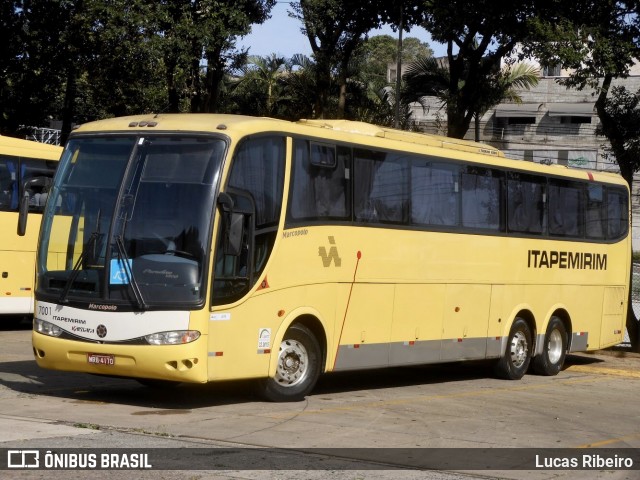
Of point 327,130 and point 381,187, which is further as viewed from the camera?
point 381,187

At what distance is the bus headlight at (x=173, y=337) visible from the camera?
12141 millimetres

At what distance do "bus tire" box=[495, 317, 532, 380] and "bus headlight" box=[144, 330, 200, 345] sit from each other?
24.5ft

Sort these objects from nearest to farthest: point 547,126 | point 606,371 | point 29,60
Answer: point 606,371, point 29,60, point 547,126

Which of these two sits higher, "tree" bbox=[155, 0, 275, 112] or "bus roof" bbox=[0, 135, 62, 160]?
"tree" bbox=[155, 0, 275, 112]

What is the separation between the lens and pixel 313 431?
11.4m

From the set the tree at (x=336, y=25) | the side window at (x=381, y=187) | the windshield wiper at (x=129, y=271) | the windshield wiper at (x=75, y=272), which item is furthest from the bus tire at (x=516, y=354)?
the tree at (x=336, y=25)

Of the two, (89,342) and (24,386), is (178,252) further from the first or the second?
(24,386)

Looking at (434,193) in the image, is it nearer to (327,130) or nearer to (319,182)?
(327,130)

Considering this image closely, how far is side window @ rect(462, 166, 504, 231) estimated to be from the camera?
17172mm

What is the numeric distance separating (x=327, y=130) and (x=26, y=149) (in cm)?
967

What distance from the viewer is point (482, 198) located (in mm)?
17531

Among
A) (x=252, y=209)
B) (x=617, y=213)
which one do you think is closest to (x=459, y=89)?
(x=617, y=213)

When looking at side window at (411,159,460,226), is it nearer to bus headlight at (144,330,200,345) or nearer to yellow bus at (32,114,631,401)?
yellow bus at (32,114,631,401)

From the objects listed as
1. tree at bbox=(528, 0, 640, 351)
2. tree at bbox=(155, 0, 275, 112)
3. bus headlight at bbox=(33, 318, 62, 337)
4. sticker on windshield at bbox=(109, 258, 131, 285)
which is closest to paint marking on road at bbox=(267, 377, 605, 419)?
sticker on windshield at bbox=(109, 258, 131, 285)
